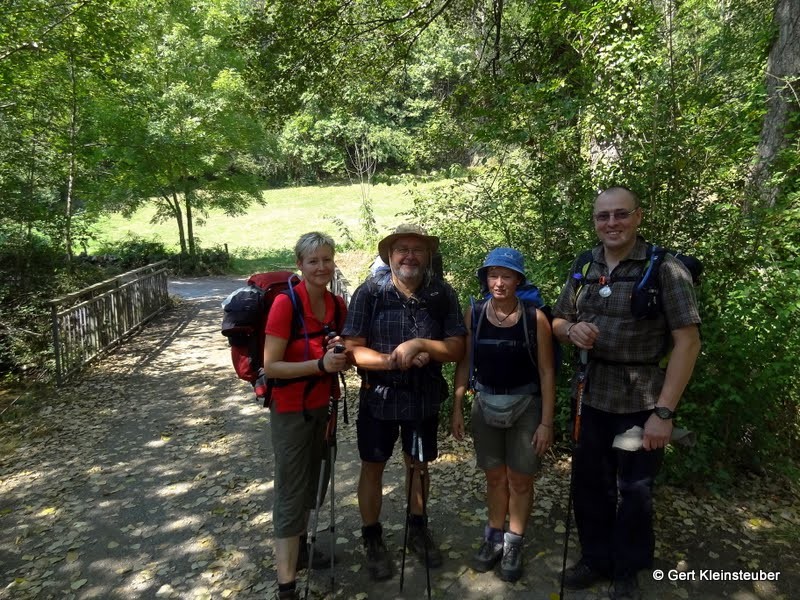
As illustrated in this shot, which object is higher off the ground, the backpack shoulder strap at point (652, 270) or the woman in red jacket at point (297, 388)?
the backpack shoulder strap at point (652, 270)

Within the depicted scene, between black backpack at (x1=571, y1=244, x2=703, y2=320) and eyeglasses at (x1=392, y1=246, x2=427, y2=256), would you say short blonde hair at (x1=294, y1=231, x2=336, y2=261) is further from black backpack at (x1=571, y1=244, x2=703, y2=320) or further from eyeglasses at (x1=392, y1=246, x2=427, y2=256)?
black backpack at (x1=571, y1=244, x2=703, y2=320)

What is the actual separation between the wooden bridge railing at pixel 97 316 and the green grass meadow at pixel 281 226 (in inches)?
269

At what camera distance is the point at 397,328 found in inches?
110

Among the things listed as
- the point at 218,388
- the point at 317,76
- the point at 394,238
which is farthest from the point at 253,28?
→ the point at 394,238

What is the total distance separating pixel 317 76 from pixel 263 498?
6389 mm

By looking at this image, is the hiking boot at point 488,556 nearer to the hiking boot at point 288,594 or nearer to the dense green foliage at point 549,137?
the hiking boot at point 288,594

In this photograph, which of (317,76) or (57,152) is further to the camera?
(57,152)

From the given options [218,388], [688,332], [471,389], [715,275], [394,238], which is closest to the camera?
[688,332]

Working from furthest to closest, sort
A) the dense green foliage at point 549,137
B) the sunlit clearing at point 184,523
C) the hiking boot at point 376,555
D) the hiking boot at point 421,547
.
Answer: the sunlit clearing at point 184,523, the dense green foliage at point 549,137, the hiking boot at point 421,547, the hiking boot at point 376,555

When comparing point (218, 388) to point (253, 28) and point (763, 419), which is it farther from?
point (763, 419)

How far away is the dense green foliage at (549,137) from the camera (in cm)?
351

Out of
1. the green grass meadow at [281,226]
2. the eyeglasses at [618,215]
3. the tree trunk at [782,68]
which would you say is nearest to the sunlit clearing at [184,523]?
the eyeglasses at [618,215]

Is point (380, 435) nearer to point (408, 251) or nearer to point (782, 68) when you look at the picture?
point (408, 251)

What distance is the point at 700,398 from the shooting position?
3.63 metres
